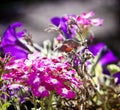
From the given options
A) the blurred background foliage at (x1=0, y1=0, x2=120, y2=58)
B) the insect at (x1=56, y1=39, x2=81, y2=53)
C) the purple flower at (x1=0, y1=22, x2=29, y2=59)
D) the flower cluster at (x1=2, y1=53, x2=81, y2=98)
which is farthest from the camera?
the blurred background foliage at (x1=0, y1=0, x2=120, y2=58)

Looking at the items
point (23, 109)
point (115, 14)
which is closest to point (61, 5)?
point (115, 14)

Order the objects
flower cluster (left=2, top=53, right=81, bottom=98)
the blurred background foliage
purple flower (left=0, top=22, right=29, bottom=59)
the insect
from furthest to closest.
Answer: the blurred background foliage
purple flower (left=0, top=22, right=29, bottom=59)
the insect
flower cluster (left=2, top=53, right=81, bottom=98)

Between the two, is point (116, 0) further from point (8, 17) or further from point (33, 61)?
point (33, 61)

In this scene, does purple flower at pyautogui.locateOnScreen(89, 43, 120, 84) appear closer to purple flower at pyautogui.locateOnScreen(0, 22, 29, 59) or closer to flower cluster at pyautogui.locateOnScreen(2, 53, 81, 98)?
purple flower at pyautogui.locateOnScreen(0, 22, 29, 59)

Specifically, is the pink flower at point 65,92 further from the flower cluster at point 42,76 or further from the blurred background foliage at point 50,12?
the blurred background foliage at point 50,12

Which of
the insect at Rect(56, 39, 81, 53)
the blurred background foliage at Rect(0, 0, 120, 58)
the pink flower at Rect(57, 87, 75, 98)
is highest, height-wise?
the blurred background foliage at Rect(0, 0, 120, 58)

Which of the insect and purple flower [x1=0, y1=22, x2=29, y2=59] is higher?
purple flower [x1=0, y1=22, x2=29, y2=59]

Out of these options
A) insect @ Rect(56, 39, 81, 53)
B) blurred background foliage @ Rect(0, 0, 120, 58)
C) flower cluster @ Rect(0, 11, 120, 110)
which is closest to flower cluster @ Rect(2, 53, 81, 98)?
flower cluster @ Rect(0, 11, 120, 110)

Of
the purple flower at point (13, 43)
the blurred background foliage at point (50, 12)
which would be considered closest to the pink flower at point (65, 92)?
the purple flower at point (13, 43)

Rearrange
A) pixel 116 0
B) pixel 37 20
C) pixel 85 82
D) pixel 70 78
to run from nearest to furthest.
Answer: pixel 70 78 → pixel 85 82 → pixel 37 20 → pixel 116 0

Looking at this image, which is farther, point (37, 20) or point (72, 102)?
point (37, 20)
